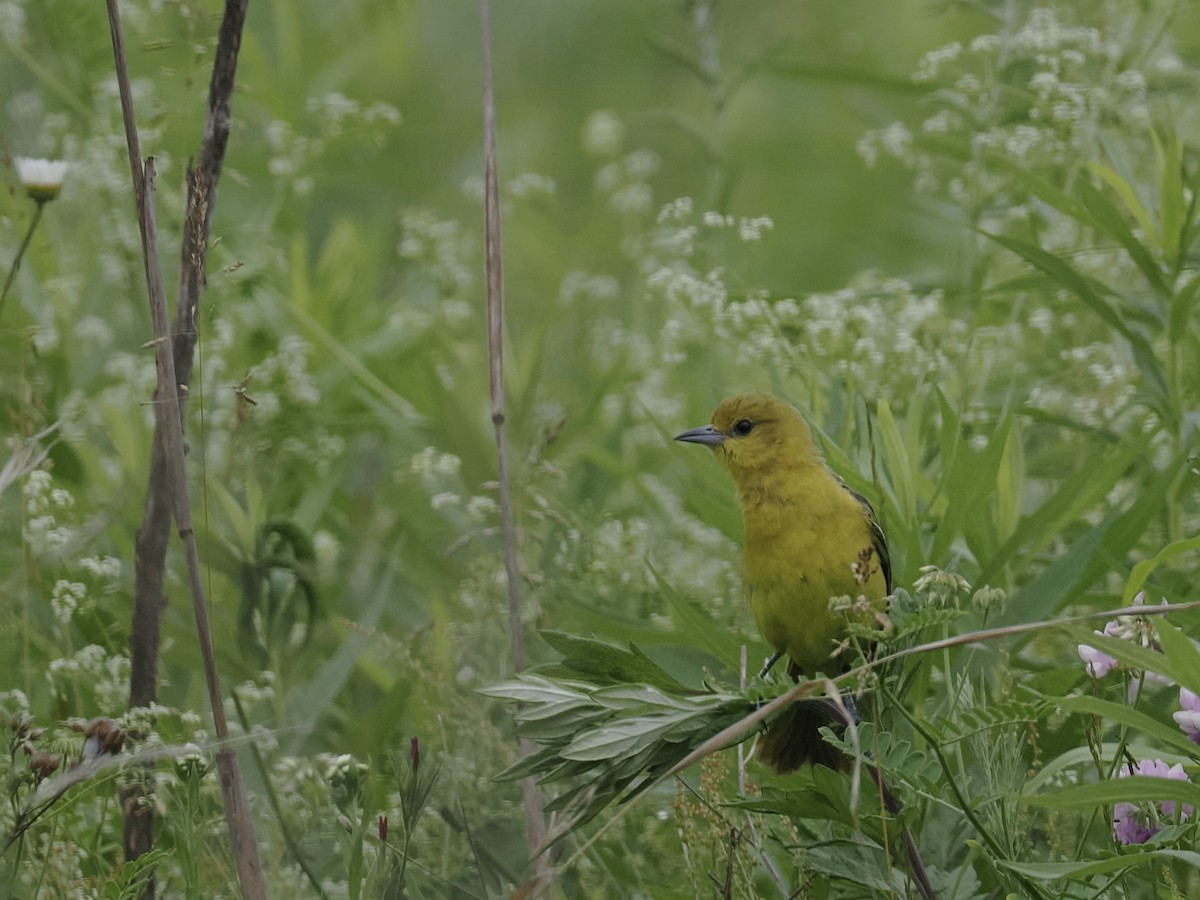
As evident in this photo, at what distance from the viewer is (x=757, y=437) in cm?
305

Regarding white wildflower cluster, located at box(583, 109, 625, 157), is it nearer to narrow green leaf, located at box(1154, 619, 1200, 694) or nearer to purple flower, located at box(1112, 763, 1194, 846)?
purple flower, located at box(1112, 763, 1194, 846)

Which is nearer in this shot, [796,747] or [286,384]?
[796,747]

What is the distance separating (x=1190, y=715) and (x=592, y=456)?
2.15m

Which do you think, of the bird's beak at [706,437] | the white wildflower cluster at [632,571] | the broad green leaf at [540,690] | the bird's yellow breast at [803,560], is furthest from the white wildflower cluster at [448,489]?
the broad green leaf at [540,690]

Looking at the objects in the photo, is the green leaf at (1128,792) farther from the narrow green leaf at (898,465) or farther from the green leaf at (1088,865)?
the narrow green leaf at (898,465)

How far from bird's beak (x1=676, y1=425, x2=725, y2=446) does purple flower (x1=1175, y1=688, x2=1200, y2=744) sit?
1.23 meters

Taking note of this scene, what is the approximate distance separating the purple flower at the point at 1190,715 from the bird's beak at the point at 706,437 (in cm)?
123

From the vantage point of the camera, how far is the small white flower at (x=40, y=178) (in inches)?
112

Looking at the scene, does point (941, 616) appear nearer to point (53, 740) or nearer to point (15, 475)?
A: point (15, 475)

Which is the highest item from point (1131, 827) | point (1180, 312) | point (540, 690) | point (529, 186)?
point (529, 186)

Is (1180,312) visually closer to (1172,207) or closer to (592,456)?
(1172,207)

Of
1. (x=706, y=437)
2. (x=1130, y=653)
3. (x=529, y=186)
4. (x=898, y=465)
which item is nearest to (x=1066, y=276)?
(x=898, y=465)

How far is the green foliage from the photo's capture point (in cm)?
206

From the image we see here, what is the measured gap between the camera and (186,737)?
2645mm
